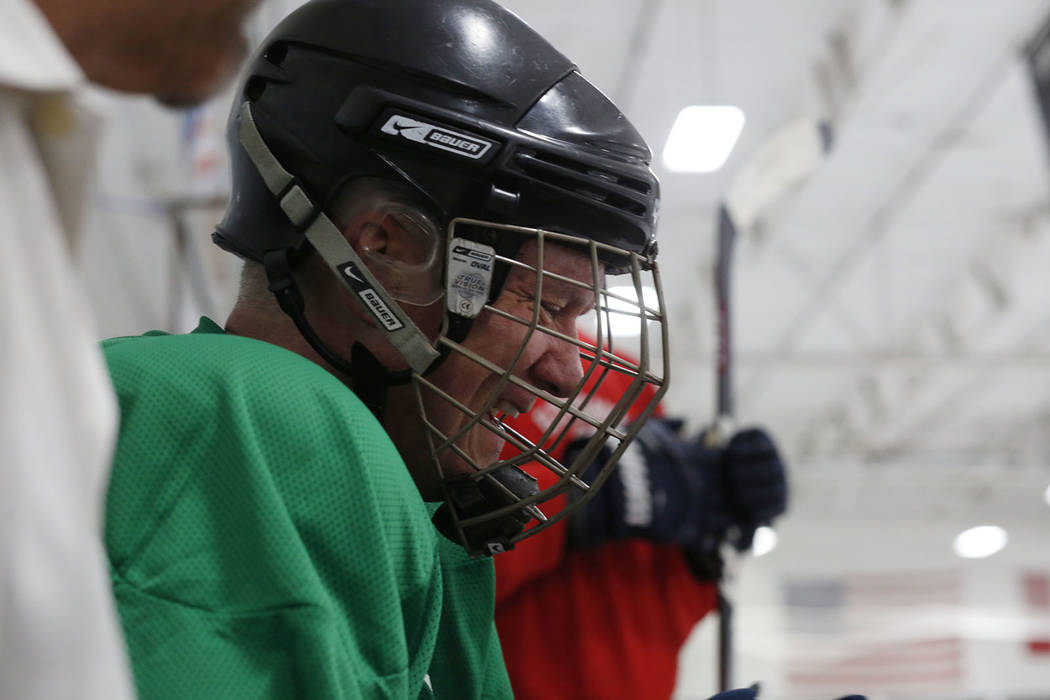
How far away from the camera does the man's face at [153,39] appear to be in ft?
1.64

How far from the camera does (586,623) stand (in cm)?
206

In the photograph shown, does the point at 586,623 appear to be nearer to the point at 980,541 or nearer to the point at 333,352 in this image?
the point at 333,352

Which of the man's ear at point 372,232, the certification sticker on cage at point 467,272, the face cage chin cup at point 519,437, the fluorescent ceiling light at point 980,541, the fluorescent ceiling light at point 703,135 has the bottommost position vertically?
the face cage chin cup at point 519,437

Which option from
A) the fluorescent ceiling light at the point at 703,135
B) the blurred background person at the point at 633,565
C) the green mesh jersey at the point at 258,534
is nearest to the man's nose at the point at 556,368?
the green mesh jersey at the point at 258,534

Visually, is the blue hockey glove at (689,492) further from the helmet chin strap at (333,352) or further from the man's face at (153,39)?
the man's face at (153,39)

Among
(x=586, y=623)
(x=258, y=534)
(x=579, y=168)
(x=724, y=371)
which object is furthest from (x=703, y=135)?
(x=258, y=534)

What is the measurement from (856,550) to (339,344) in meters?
12.1

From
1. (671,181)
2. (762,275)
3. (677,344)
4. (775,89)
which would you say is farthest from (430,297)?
(677,344)

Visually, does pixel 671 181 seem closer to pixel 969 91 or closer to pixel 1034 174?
pixel 969 91

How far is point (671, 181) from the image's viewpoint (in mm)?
7180

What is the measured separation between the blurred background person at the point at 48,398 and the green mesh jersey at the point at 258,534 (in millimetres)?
200

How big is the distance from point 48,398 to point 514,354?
759mm

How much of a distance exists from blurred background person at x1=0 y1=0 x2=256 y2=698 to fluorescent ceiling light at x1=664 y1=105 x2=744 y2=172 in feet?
16.4

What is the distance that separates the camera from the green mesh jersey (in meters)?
0.66
